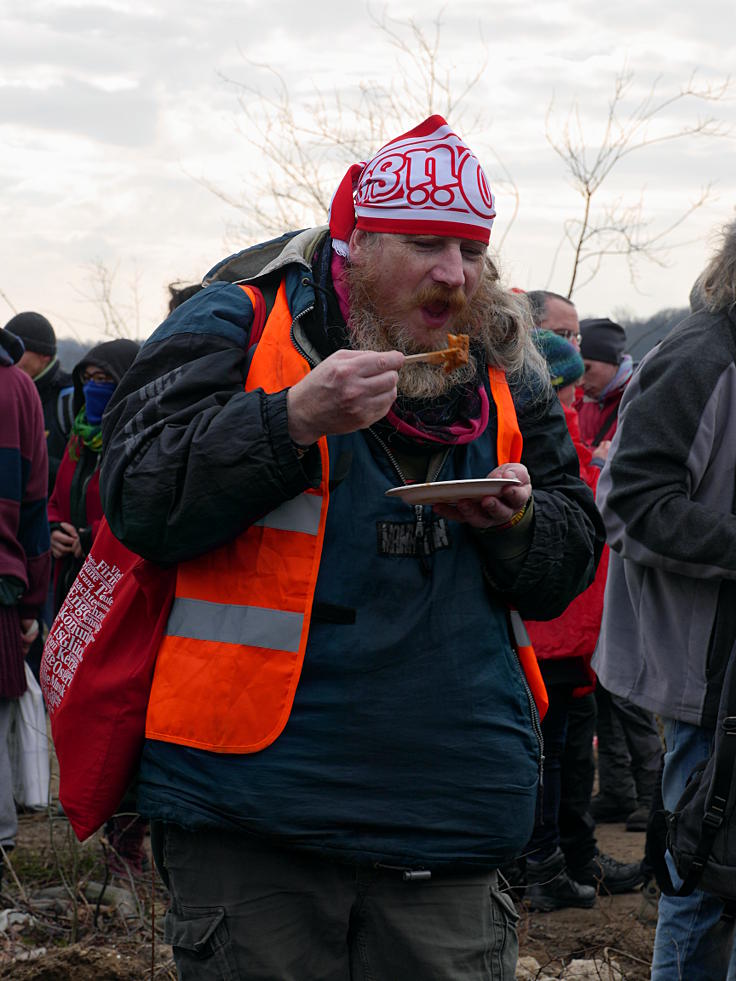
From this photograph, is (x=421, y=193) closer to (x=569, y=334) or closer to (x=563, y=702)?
(x=563, y=702)

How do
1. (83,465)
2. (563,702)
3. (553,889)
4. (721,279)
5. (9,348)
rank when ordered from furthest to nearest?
(83,465) < (553,889) < (563,702) < (9,348) < (721,279)

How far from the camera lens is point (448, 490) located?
2059 mm

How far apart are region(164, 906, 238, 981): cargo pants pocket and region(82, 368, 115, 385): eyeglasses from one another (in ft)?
11.0

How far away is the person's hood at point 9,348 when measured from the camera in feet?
14.9

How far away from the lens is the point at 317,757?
2154 mm

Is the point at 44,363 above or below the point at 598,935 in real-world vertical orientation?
above

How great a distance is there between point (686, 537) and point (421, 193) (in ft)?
3.59

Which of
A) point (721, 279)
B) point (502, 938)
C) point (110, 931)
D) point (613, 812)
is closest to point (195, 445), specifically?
point (502, 938)

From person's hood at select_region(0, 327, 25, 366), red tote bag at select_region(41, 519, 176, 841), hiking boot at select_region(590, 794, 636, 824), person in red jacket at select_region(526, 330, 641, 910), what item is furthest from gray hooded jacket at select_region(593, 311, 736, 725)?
hiking boot at select_region(590, 794, 636, 824)

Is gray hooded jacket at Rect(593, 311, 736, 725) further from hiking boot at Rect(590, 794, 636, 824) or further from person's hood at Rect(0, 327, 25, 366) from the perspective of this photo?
hiking boot at Rect(590, 794, 636, 824)

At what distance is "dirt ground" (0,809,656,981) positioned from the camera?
3.77 m

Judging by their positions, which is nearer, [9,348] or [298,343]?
[298,343]

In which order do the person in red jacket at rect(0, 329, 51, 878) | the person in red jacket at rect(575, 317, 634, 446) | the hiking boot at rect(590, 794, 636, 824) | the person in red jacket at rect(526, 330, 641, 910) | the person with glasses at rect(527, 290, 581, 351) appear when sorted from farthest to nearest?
the person in red jacket at rect(575, 317, 634, 446), the hiking boot at rect(590, 794, 636, 824), the person with glasses at rect(527, 290, 581, 351), the person in red jacket at rect(526, 330, 641, 910), the person in red jacket at rect(0, 329, 51, 878)

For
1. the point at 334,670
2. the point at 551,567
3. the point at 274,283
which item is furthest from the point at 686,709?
the point at 274,283
